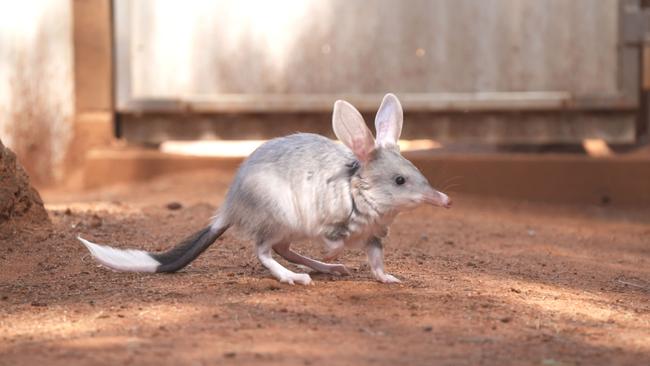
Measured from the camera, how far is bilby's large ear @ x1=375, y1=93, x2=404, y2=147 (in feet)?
15.2

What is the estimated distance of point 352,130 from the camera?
4441mm

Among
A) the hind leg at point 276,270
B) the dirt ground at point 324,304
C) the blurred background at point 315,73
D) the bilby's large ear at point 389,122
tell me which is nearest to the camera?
the dirt ground at point 324,304

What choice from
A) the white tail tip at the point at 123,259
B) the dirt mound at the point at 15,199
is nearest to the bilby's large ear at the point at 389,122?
the white tail tip at the point at 123,259

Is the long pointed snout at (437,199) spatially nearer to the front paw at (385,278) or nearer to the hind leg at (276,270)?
the front paw at (385,278)

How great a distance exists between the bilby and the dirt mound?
3.98 feet

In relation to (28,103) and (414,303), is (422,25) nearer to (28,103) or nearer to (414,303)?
(28,103)

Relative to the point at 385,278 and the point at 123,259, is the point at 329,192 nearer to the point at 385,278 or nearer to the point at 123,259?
the point at 385,278

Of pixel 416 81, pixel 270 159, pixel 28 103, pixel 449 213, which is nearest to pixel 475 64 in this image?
A: pixel 416 81

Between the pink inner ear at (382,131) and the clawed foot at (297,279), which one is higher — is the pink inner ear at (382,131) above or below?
above

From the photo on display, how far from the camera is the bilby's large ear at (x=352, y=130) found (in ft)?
14.6

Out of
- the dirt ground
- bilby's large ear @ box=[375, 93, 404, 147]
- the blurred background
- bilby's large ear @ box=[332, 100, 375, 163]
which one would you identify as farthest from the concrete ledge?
bilby's large ear @ box=[332, 100, 375, 163]

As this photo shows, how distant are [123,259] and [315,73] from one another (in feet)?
15.1

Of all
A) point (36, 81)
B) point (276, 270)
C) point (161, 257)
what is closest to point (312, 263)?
point (276, 270)

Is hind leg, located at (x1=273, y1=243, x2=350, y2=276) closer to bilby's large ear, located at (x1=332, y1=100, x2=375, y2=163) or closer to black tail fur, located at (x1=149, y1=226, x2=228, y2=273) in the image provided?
black tail fur, located at (x1=149, y1=226, x2=228, y2=273)
